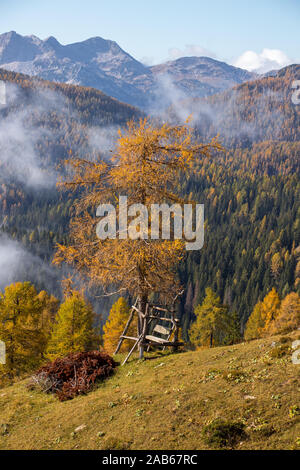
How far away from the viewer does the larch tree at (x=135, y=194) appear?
18.3m

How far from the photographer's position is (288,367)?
13297 mm

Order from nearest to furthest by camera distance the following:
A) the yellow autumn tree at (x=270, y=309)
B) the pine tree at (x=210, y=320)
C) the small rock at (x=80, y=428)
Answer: the small rock at (x=80, y=428) → the pine tree at (x=210, y=320) → the yellow autumn tree at (x=270, y=309)

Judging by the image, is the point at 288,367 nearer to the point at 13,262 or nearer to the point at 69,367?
the point at 69,367

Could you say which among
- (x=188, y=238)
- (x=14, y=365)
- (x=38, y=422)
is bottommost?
(x=14, y=365)

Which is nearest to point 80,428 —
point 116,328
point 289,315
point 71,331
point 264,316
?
point 71,331

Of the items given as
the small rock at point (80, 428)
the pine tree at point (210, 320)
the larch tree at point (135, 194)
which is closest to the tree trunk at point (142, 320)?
the larch tree at point (135, 194)

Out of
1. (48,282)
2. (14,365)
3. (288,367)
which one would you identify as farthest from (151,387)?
(48,282)

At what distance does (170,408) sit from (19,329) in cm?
2539

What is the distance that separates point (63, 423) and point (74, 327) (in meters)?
25.9

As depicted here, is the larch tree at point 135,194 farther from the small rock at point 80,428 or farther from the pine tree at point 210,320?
the pine tree at point 210,320

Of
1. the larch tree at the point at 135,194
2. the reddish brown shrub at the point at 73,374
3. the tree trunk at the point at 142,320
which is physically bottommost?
the reddish brown shrub at the point at 73,374

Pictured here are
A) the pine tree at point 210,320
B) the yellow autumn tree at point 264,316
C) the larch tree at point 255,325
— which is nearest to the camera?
the pine tree at point 210,320

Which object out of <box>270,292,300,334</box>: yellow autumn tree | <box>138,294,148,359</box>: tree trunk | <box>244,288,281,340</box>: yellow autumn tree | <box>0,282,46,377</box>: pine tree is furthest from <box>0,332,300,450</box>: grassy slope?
<box>244,288,281,340</box>: yellow autumn tree

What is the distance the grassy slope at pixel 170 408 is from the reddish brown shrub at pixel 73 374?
0.59 metres
